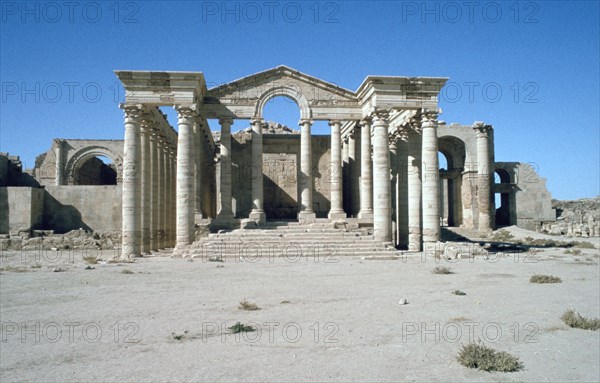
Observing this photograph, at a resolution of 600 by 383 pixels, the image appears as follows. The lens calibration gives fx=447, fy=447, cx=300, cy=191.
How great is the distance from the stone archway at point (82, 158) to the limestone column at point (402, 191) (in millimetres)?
22638

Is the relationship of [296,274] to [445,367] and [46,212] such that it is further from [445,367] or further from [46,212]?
[46,212]

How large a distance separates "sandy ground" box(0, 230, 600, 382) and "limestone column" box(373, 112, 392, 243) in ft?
26.5

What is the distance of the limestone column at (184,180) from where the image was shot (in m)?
21.8

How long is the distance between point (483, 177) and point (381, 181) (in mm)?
18221

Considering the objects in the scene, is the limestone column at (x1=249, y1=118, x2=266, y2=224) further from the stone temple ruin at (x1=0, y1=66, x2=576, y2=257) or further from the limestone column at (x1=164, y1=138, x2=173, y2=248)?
the limestone column at (x1=164, y1=138, x2=173, y2=248)

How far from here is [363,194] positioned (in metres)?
25.8

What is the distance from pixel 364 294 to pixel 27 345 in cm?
723

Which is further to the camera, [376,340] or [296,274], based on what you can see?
[296,274]

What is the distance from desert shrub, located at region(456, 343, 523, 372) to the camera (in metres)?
5.91

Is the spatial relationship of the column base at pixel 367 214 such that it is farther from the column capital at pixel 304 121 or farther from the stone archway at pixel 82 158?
the stone archway at pixel 82 158

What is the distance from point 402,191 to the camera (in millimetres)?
26969

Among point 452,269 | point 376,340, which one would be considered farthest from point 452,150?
point 376,340

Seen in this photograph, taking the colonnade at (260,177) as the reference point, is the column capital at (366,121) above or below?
above

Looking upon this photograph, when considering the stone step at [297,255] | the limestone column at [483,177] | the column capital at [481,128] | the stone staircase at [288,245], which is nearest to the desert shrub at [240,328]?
the stone staircase at [288,245]
